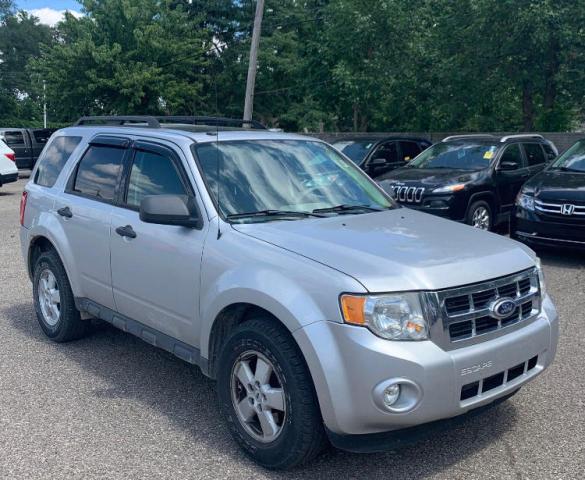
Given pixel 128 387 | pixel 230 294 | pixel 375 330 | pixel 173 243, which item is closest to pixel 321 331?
pixel 375 330

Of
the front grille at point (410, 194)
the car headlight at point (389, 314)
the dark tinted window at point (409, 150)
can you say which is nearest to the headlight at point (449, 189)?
the front grille at point (410, 194)

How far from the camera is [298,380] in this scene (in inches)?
133

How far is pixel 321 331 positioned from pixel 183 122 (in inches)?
127

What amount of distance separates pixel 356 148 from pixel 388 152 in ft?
2.44

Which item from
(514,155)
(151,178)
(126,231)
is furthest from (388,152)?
(126,231)

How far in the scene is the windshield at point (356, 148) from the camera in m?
14.0

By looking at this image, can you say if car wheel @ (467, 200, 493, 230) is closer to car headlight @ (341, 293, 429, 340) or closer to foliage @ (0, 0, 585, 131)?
foliage @ (0, 0, 585, 131)

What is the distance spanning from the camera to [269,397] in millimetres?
3574

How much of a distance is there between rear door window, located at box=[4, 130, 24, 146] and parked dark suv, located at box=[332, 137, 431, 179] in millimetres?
16267

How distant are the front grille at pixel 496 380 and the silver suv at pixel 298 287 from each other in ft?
0.04

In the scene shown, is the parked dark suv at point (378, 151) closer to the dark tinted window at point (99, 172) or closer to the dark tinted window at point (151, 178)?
the dark tinted window at point (99, 172)

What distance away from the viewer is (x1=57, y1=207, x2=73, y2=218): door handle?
544 cm

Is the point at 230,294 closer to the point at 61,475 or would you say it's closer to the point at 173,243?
the point at 173,243

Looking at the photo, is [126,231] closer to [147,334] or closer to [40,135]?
[147,334]
